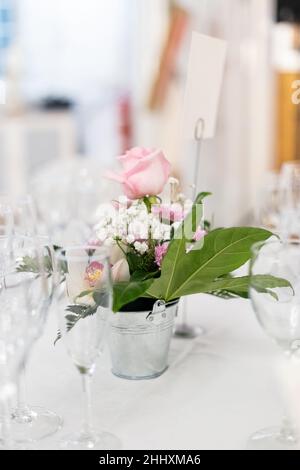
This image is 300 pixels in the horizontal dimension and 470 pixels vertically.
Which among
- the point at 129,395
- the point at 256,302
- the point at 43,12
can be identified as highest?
the point at 43,12

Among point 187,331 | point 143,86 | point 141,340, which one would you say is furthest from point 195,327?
point 143,86

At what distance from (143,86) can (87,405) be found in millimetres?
4140

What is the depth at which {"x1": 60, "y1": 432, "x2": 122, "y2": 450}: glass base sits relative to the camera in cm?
90

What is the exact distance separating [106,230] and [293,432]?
37 centimetres

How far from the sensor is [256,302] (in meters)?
0.91

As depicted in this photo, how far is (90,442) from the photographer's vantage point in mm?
905

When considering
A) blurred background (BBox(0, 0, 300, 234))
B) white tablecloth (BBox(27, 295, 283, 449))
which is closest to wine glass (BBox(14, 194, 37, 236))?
white tablecloth (BBox(27, 295, 283, 449))

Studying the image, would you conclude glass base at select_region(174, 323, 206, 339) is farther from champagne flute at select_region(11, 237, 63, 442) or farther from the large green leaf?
champagne flute at select_region(11, 237, 63, 442)

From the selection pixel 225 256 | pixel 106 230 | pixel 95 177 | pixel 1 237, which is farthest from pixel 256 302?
pixel 95 177

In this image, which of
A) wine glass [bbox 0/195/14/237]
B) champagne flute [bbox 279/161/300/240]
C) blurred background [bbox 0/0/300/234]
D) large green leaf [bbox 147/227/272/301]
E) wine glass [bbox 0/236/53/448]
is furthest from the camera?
blurred background [bbox 0/0/300/234]

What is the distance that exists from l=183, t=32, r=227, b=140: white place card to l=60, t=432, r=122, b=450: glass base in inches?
22.9

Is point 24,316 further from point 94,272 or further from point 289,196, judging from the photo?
point 289,196

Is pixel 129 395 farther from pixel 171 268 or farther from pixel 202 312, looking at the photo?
pixel 202 312
